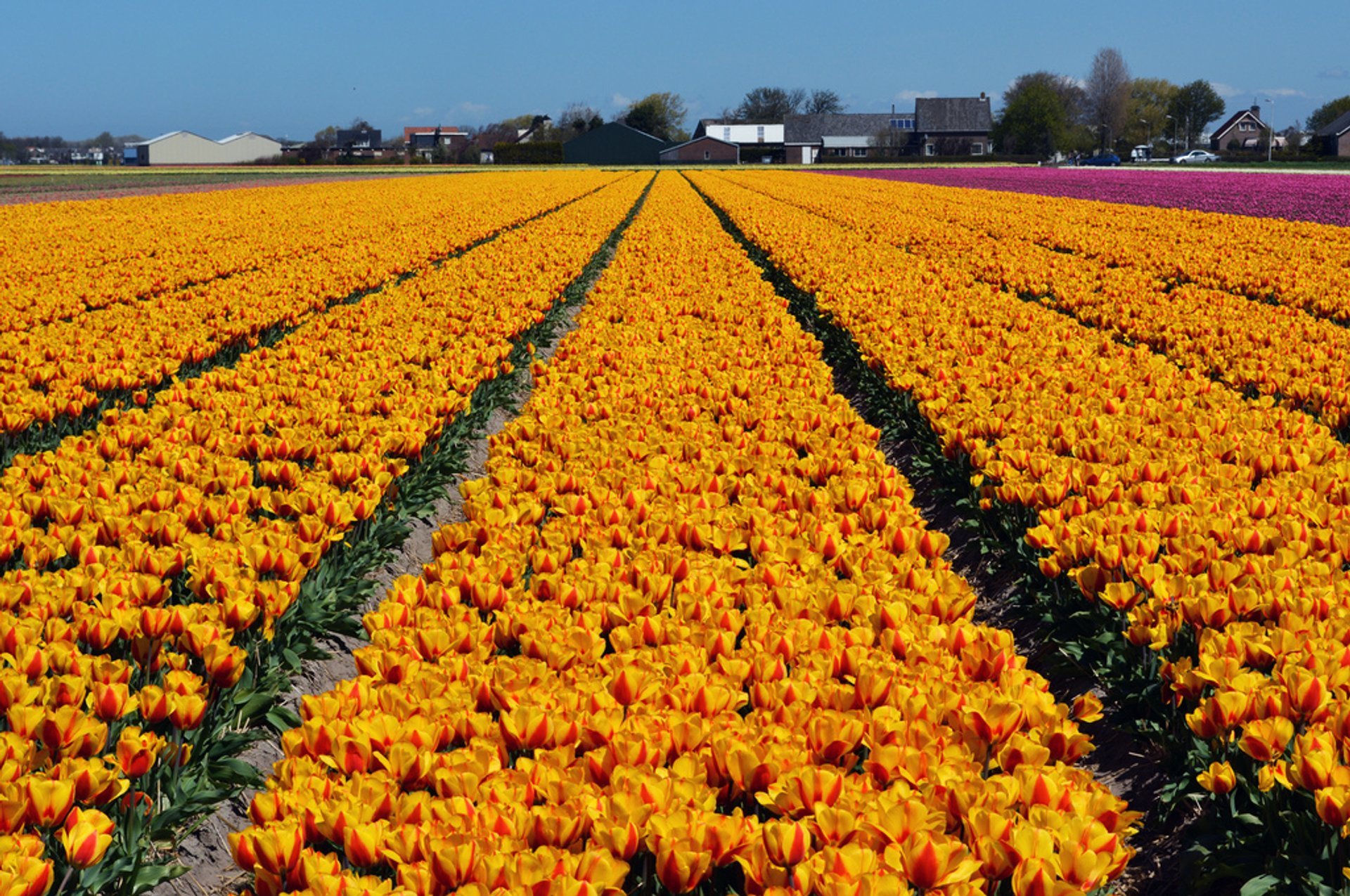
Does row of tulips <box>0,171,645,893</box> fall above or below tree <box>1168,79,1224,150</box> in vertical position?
below

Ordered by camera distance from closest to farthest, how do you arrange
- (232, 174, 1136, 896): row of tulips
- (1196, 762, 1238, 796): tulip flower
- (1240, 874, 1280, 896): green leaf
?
(232, 174, 1136, 896): row of tulips < (1240, 874, 1280, 896): green leaf < (1196, 762, 1238, 796): tulip flower

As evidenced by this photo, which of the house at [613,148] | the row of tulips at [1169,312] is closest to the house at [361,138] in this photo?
the house at [613,148]

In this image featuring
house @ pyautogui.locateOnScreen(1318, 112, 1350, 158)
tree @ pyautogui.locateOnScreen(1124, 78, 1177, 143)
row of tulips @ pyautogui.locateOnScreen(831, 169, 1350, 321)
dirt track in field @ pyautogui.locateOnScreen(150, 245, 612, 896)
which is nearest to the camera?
dirt track in field @ pyautogui.locateOnScreen(150, 245, 612, 896)

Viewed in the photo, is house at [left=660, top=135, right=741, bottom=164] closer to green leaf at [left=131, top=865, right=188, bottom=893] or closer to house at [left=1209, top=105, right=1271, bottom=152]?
house at [left=1209, top=105, right=1271, bottom=152]

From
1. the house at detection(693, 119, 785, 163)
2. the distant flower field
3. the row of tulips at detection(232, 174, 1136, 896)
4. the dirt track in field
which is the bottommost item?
the dirt track in field

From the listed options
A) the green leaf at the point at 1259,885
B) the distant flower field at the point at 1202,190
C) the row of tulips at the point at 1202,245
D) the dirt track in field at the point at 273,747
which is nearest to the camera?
the green leaf at the point at 1259,885

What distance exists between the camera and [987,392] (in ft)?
22.4

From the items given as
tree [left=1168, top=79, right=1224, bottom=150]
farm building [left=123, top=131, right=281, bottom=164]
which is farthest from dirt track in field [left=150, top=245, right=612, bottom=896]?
tree [left=1168, top=79, right=1224, bottom=150]

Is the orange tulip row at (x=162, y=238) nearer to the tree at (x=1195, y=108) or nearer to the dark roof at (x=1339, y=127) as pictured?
the dark roof at (x=1339, y=127)

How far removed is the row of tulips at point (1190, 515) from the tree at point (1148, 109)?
444 feet

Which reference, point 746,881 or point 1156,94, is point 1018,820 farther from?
point 1156,94

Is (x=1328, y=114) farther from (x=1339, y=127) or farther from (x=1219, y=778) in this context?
(x=1219, y=778)

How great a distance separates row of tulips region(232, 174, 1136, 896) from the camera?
88.5 inches

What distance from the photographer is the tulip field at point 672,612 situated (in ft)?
7.80
